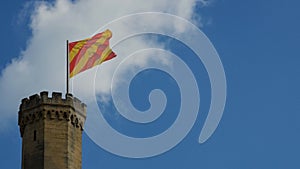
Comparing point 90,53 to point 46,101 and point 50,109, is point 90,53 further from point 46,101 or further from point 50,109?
point 50,109

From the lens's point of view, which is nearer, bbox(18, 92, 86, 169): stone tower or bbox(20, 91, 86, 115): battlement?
bbox(18, 92, 86, 169): stone tower

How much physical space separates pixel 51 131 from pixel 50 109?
155 centimetres

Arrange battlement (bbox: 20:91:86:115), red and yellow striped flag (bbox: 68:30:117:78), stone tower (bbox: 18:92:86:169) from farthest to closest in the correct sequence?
battlement (bbox: 20:91:86:115), red and yellow striped flag (bbox: 68:30:117:78), stone tower (bbox: 18:92:86:169)

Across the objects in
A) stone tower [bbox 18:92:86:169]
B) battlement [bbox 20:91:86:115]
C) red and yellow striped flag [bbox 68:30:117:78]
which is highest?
red and yellow striped flag [bbox 68:30:117:78]

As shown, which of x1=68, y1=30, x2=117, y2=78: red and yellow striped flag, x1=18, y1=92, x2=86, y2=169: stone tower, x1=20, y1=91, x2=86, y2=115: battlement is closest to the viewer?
x1=18, y1=92, x2=86, y2=169: stone tower

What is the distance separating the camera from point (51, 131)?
45.8 metres

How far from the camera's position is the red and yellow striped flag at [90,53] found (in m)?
46.5

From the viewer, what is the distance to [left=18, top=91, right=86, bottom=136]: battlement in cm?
4647

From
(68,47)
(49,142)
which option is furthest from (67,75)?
(49,142)

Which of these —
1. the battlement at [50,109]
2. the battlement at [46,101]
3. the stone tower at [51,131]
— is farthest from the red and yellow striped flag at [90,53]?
the stone tower at [51,131]

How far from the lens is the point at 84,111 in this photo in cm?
4884

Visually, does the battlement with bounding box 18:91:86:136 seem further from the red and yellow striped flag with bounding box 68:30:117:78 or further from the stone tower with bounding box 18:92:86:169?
the red and yellow striped flag with bounding box 68:30:117:78

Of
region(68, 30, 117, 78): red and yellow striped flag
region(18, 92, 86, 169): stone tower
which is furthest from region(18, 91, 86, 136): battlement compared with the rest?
region(68, 30, 117, 78): red and yellow striped flag

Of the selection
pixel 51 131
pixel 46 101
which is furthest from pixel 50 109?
pixel 51 131
